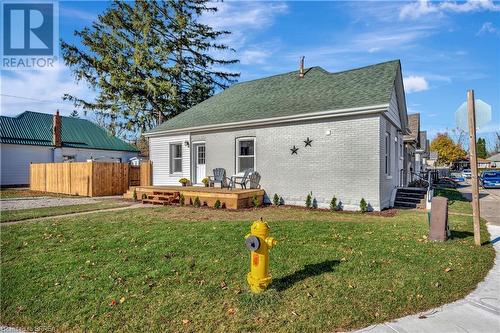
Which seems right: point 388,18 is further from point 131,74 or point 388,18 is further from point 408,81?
point 131,74

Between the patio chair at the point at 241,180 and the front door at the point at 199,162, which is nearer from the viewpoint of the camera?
the patio chair at the point at 241,180

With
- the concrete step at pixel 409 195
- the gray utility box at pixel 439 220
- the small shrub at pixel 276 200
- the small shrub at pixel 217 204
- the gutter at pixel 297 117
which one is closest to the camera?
the gray utility box at pixel 439 220

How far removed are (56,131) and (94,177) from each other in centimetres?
1190

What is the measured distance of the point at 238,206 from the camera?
11.0m

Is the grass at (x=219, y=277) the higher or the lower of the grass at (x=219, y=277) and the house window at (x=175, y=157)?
the lower

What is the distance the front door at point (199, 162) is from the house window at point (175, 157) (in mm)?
1530

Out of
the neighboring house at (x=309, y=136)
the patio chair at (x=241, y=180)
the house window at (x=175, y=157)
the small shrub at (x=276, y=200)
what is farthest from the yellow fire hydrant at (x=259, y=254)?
the house window at (x=175, y=157)

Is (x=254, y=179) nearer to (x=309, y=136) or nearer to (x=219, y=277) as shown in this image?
(x=309, y=136)

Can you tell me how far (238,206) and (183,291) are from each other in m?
7.09

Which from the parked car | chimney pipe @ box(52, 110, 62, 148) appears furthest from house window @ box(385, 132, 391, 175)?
chimney pipe @ box(52, 110, 62, 148)

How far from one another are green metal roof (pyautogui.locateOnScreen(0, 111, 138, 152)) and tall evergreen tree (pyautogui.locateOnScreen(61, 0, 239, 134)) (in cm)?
331

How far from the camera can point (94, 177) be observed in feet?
55.9

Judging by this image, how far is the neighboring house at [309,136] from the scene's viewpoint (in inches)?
410

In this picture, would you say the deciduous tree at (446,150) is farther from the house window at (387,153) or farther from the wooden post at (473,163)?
the wooden post at (473,163)
